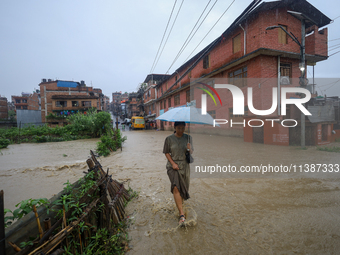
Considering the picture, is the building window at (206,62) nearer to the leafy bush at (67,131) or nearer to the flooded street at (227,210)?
the leafy bush at (67,131)

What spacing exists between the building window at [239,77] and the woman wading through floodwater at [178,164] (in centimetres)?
1301

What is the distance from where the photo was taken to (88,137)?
19906mm

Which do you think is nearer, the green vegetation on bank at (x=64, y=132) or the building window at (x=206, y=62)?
the green vegetation on bank at (x=64, y=132)

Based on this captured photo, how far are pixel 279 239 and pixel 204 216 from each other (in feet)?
4.04

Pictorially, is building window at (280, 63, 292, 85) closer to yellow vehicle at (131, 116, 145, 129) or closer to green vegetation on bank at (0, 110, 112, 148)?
green vegetation on bank at (0, 110, 112, 148)

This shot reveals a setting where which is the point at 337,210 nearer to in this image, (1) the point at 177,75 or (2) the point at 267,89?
(2) the point at 267,89

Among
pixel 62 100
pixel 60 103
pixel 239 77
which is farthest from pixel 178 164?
pixel 60 103

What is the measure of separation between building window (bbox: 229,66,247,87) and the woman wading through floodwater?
512 inches

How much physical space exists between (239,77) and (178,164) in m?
14.1

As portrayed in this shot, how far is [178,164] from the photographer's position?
10.5ft

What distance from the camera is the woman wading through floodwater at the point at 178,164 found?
10.4 feet

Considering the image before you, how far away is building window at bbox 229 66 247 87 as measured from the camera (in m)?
14.6

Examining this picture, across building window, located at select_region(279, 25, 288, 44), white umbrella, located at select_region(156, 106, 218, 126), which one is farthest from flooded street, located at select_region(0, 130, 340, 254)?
building window, located at select_region(279, 25, 288, 44)

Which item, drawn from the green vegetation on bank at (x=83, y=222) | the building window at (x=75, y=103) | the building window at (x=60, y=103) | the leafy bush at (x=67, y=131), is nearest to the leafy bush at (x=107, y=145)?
the green vegetation on bank at (x=83, y=222)
